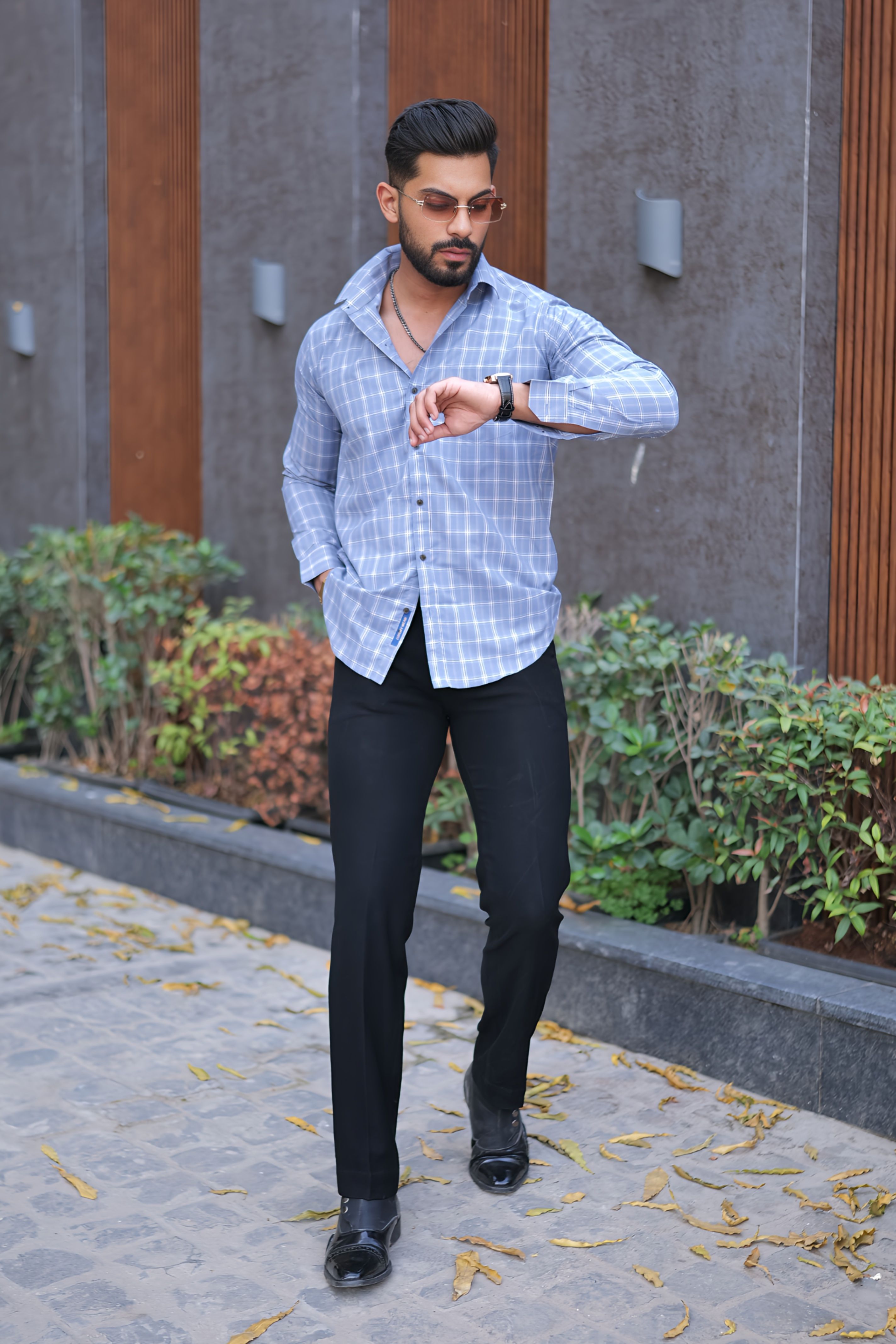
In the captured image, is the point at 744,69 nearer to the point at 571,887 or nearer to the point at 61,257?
the point at 571,887

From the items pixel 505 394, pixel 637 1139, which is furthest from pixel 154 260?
pixel 637 1139

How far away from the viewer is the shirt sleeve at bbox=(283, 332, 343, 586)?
3.31m

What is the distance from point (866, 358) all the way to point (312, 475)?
223 cm

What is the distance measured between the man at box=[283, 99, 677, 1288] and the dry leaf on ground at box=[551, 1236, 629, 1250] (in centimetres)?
35

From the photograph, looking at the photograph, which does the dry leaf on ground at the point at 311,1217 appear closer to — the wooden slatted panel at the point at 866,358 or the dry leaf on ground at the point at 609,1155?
the dry leaf on ground at the point at 609,1155

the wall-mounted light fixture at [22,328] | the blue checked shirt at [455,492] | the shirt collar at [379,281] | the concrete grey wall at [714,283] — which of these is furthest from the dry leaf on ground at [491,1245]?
the wall-mounted light fixture at [22,328]

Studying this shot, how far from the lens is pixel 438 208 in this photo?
9.75ft

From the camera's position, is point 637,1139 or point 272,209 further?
point 272,209

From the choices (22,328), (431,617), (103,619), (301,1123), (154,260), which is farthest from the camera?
(22,328)

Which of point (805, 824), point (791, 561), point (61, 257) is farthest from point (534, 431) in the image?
point (61, 257)

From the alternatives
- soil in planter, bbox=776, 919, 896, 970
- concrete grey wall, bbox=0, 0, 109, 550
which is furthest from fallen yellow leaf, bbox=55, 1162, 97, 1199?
concrete grey wall, bbox=0, 0, 109, 550

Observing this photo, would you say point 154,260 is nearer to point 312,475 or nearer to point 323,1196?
point 312,475

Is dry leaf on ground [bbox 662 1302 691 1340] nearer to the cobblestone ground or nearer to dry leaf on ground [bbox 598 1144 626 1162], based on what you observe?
the cobblestone ground

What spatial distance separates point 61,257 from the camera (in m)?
8.93
